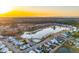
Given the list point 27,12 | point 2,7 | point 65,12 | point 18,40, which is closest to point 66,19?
point 65,12

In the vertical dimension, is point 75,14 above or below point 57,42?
above

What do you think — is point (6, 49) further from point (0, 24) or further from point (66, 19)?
point (66, 19)

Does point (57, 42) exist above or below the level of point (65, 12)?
below
